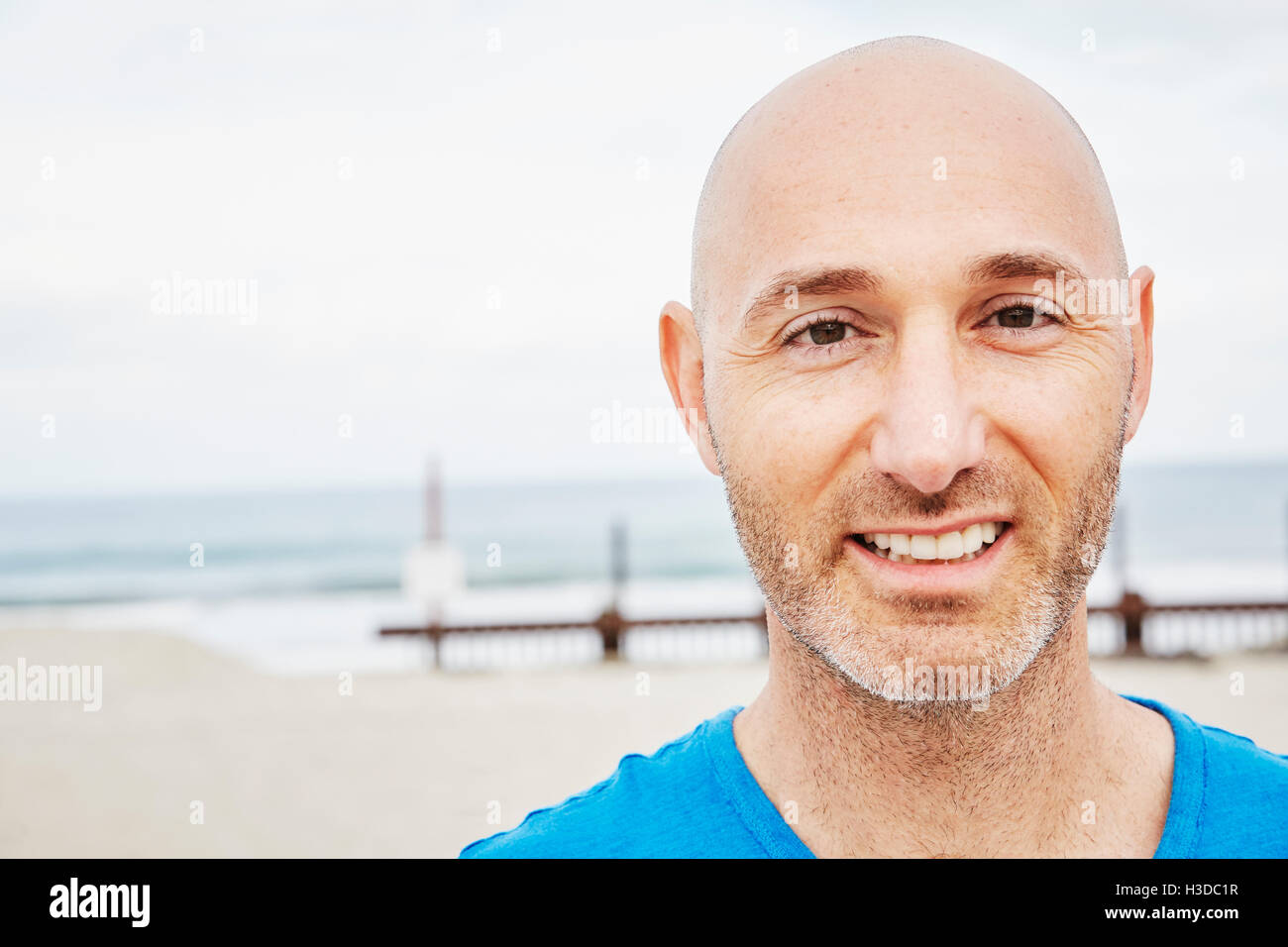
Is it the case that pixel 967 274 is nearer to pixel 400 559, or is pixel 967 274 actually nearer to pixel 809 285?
pixel 809 285

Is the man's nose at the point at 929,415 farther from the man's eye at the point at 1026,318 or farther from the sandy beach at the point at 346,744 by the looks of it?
the sandy beach at the point at 346,744

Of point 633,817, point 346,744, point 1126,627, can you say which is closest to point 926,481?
point 633,817

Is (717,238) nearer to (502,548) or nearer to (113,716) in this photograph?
(113,716)

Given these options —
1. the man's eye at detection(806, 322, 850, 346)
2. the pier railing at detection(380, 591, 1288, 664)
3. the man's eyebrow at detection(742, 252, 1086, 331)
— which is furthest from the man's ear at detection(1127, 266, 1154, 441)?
the pier railing at detection(380, 591, 1288, 664)

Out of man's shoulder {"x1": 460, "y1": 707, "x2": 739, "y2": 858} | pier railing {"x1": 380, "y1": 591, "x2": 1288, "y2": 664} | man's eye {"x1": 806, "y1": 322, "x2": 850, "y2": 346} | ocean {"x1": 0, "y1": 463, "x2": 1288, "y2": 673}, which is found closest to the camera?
man's eye {"x1": 806, "y1": 322, "x2": 850, "y2": 346}

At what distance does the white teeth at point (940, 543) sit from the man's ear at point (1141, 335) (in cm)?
37

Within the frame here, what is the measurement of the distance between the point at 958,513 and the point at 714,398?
16.2 inches

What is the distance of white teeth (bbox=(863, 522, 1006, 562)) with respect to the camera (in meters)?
1.35

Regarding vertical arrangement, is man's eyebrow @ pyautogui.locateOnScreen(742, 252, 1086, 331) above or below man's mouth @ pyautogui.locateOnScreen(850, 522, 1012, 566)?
above

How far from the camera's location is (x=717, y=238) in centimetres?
158

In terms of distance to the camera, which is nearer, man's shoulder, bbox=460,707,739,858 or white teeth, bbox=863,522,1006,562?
white teeth, bbox=863,522,1006,562

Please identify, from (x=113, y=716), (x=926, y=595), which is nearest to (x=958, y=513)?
(x=926, y=595)

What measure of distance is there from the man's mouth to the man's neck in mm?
231

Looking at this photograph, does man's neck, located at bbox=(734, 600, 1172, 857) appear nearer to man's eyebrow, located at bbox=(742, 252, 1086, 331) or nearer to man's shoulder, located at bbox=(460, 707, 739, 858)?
man's shoulder, located at bbox=(460, 707, 739, 858)
